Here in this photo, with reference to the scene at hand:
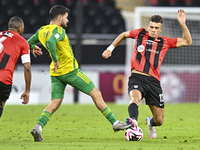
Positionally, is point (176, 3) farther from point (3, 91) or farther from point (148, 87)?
point (3, 91)

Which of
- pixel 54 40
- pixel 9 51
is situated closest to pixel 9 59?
pixel 9 51

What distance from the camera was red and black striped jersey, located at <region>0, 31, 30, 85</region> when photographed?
4645 mm

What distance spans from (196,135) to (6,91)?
2.96m

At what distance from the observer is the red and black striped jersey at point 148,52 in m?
5.46

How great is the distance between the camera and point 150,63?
5.46m

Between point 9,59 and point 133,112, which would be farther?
point 133,112

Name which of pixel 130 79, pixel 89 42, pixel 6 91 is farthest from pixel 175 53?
pixel 6 91

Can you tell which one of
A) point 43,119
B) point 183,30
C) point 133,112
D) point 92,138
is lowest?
point 92,138

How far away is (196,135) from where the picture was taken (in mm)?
5801

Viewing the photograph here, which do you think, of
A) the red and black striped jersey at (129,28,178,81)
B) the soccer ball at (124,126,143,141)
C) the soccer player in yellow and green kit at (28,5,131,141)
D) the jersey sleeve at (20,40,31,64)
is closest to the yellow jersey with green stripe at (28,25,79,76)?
the soccer player in yellow and green kit at (28,5,131,141)

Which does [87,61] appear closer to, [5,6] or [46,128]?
[5,6]

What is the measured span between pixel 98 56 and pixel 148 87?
10.2 meters

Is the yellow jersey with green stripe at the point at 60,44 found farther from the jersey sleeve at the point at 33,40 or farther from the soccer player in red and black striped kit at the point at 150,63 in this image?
the soccer player in red and black striped kit at the point at 150,63

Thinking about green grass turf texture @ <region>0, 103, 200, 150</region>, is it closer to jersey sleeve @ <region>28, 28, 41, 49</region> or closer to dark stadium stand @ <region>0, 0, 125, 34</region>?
jersey sleeve @ <region>28, 28, 41, 49</region>
